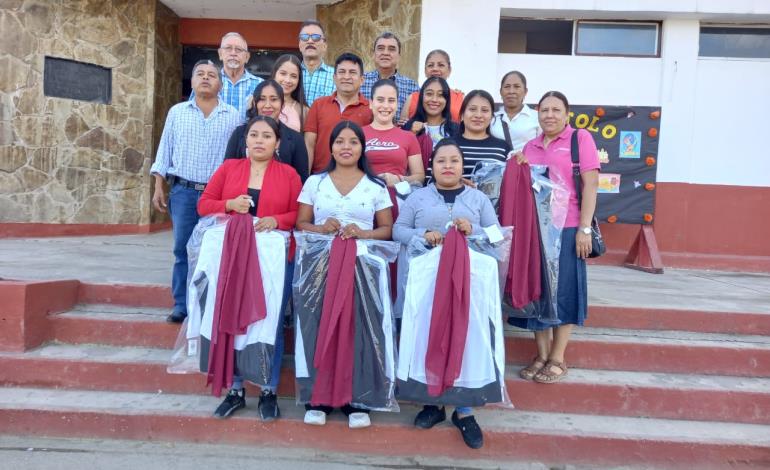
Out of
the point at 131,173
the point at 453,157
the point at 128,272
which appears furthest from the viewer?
the point at 131,173

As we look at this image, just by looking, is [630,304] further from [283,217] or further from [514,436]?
[283,217]

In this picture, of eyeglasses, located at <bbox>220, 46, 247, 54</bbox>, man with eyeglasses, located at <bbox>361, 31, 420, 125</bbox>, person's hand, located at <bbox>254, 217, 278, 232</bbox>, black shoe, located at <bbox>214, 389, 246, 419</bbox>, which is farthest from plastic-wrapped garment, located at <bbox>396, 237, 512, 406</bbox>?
eyeglasses, located at <bbox>220, 46, 247, 54</bbox>

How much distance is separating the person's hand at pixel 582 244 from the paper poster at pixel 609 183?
154 inches

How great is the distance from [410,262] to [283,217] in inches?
33.6

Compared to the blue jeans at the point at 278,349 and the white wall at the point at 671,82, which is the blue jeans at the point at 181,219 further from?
the white wall at the point at 671,82

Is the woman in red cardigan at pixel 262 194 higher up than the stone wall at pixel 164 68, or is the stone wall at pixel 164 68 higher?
the stone wall at pixel 164 68

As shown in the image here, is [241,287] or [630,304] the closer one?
[241,287]

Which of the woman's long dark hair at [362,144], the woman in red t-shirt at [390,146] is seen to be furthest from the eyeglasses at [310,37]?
the woman's long dark hair at [362,144]

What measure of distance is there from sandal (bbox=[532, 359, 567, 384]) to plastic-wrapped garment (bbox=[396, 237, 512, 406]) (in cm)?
55

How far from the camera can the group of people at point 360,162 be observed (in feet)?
10.8

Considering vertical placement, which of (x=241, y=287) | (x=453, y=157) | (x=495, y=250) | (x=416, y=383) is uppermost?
(x=453, y=157)

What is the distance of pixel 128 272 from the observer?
16.2ft

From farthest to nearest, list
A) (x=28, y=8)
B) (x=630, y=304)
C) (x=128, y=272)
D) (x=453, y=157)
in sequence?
(x=28, y=8)
(x=128, y=272)
(x=630, y=304)
(x=453, y=157)

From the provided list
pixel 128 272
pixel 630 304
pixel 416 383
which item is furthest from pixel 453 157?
pixel 128 272
